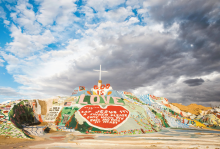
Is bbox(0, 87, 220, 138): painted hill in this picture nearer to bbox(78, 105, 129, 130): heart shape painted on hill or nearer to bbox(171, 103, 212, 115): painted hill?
bbox(78, 105, 129, 130): heart shape painted on hill

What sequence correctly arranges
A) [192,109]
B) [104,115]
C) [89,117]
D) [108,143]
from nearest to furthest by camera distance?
[108,143] < [89,117] < [104,115] < [192,109]

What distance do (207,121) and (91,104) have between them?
3564 cm

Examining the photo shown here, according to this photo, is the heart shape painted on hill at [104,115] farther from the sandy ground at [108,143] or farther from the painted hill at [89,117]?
the sandy ground at [108,143]

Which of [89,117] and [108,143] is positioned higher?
[89,117]

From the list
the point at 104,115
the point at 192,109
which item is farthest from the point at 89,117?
the point at 192,109

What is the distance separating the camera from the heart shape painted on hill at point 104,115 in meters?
25.8

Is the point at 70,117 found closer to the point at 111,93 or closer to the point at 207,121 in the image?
the point at 111,93

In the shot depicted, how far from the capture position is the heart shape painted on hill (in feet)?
84.5

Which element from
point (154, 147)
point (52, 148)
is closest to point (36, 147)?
point (52, 148)

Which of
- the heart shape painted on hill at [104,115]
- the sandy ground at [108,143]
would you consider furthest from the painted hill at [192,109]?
the sandy ground at [108,143]

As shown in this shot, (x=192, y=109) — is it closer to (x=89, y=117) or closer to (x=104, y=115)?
(x=104, y=115)

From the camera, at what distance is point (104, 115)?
27.3 metres

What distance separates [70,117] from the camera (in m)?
28.1

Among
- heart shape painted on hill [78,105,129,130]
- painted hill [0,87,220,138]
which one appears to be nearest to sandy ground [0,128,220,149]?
painted hill [0,87,220,138]
